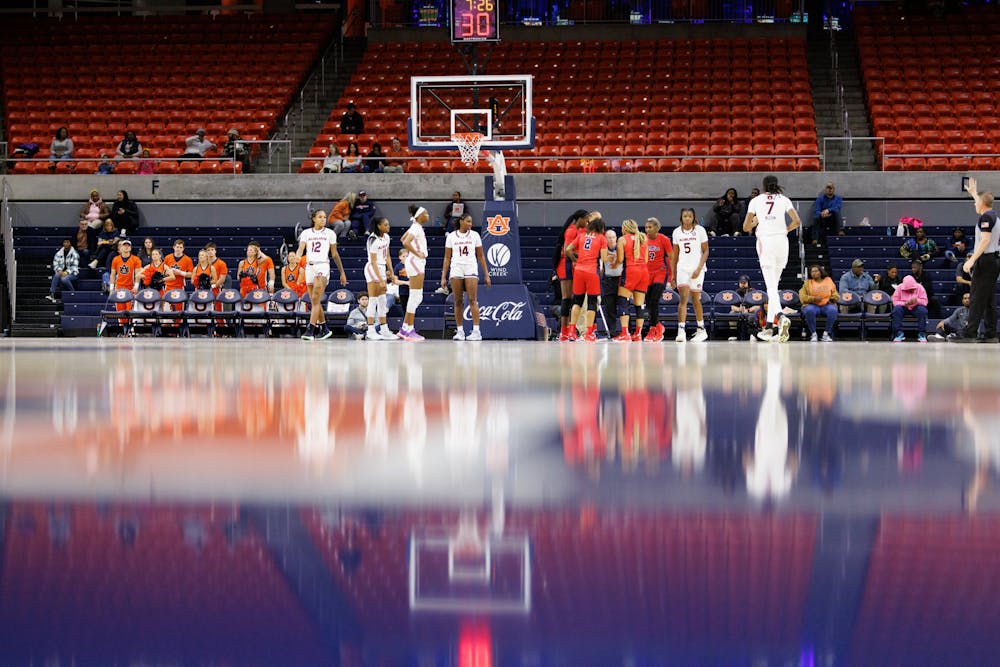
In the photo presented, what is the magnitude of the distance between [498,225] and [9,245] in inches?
509

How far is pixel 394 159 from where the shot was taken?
24969 millimetres

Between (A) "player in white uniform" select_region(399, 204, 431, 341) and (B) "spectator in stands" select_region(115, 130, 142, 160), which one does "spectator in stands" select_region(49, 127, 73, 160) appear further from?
(A) "player in white uniform" select_region(399, 204, 431, 341)

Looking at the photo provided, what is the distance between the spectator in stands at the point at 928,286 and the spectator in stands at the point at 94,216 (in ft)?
51.6

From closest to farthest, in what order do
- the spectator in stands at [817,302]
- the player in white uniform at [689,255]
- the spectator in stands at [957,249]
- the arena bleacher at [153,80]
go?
the player in white uniform at [689,255] < the spectator in stands at [817,302] < the spectator in stands at [957,249] < the arena bleacher at [153,80]

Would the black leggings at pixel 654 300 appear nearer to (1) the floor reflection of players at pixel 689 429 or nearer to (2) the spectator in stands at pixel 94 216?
(1) the floor reflection of players at pixel 689 429

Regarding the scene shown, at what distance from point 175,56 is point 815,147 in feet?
53.4

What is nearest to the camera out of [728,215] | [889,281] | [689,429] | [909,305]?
[689,429]

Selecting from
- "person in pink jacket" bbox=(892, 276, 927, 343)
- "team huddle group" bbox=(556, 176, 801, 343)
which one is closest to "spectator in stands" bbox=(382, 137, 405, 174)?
"team huddle group" bbox=(556, 176, 801, 343)

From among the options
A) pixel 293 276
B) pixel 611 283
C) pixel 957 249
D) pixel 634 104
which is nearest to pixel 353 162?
pixel 293 276

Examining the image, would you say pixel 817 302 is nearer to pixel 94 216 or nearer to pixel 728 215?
pixel 728 215

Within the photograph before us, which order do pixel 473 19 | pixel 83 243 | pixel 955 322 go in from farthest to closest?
1. pixel 473 19
2. pixel 83 243
3. pixel 955 322

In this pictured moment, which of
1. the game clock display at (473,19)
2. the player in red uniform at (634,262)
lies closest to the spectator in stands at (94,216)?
the game clock display at (473,19)

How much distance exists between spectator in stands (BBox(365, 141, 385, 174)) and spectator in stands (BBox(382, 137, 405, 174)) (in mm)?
128

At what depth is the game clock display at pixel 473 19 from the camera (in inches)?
982
